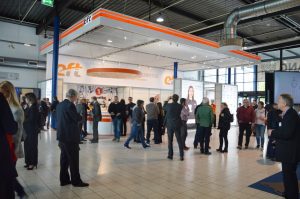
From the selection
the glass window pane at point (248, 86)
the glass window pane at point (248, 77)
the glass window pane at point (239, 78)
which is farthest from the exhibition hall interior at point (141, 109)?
the glass window pane at point (239, 78)

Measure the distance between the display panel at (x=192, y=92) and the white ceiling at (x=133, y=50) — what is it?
4.61ft

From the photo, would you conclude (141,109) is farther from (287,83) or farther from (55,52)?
(55,52)

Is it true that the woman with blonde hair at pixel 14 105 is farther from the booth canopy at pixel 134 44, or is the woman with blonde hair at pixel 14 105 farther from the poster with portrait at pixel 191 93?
the poster with portrait at pixel 191 93

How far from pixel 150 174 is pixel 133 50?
7.33m

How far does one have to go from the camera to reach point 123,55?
12.0 m

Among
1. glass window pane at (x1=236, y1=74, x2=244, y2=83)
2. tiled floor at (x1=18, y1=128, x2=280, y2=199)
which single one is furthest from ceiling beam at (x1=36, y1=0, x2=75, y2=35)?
glass window pane at (x1=236, y1=74, x2=244, y2=83)

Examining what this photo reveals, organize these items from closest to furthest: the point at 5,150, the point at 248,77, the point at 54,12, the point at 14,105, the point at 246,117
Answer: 1. the point at 5,150
2. the point at 14,105
3. the point at 246,117
4. the point at 54,12
5. the point at 248,77

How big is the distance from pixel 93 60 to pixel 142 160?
888 cm

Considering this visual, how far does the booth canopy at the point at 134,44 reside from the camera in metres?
7.57

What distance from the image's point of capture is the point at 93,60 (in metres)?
13.2

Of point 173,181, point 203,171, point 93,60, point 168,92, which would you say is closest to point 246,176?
point 203,171

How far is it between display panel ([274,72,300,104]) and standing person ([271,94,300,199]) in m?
2.76

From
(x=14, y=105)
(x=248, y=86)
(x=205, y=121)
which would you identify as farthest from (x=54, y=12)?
(x=248, y=86)

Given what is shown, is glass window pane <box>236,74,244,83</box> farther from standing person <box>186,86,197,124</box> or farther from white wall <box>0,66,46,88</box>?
white wall <box>0,66,46,88</box>
